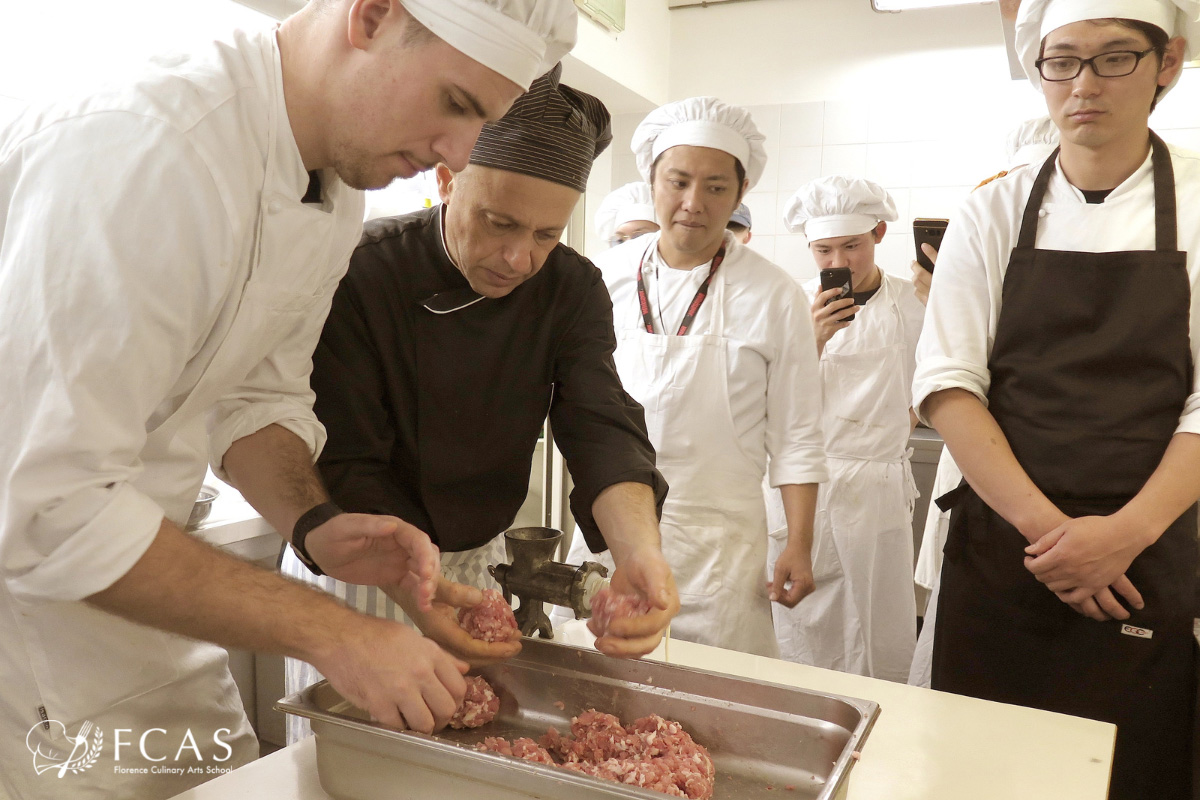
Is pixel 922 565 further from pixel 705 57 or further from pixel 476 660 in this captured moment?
pixel 705 57

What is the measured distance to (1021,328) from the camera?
1800mm

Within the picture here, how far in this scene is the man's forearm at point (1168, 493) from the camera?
163 centimetres

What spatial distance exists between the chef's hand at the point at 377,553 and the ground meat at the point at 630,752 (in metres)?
0.23

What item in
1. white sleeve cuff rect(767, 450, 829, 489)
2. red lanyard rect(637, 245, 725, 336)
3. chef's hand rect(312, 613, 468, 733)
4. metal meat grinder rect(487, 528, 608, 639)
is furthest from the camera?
red lanyard rect(637, 245, 725, 336)

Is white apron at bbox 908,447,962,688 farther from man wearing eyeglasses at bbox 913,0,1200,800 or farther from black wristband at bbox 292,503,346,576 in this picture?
black wristband at bbox 292,503,346,576

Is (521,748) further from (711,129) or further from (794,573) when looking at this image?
(711,129)

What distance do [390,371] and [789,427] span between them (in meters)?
1.17

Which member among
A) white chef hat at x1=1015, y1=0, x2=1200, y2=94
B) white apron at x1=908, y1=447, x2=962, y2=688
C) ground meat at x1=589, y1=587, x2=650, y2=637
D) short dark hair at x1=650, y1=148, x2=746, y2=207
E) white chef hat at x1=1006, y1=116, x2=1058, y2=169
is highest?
white chef hat at x1=1006, y1=116, x2=1058, y2=169

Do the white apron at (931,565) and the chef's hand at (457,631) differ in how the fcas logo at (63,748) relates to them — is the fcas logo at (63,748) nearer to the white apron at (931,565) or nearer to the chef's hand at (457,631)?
the chef's hand at (457,631)

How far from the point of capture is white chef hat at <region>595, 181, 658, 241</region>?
3922mm

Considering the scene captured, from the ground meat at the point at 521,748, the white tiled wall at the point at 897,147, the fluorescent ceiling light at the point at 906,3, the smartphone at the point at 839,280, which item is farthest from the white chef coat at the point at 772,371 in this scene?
the white tiled wall at the point at 897,147

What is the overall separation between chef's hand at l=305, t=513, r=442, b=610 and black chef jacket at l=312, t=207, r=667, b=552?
0.25 metres

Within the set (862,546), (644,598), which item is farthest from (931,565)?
(644,598)

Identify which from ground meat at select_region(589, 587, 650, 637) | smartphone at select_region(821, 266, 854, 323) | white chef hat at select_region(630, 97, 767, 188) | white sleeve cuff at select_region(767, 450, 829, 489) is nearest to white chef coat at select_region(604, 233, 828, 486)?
white sleeve cuff at select_region(767, 450, 829, 489)
